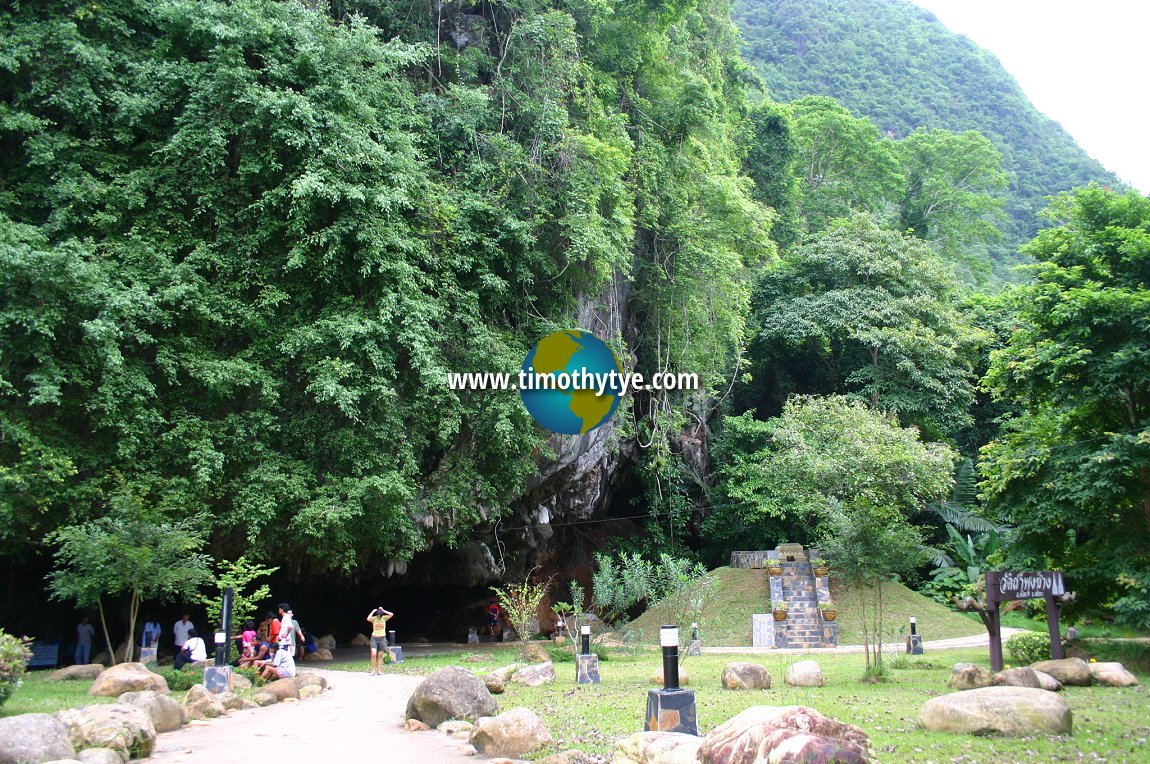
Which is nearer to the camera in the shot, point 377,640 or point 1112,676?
point 1112,676

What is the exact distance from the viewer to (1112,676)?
9406 millimetres

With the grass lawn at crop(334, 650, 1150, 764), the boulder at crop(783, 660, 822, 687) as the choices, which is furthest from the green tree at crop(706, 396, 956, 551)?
the boulder at crop(783, 660, 822, 687)

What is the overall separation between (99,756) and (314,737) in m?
2.01

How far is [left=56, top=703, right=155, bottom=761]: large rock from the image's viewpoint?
5941 millimetres

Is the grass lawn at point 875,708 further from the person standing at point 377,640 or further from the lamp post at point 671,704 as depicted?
the person standing at point 377,640

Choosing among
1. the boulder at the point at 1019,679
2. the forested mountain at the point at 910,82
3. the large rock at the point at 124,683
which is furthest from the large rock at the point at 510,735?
the forested mountain at the point at 910,82

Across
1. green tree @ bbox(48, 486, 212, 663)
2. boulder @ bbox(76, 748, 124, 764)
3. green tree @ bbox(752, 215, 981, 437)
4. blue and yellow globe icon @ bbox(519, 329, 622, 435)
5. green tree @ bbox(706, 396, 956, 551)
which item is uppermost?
green tree @ bbox(752, 215, 981, 437)

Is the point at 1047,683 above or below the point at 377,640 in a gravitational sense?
above

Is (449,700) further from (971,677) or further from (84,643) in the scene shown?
(84,643)

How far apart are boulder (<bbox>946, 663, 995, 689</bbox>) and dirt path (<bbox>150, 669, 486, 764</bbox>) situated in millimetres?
5938

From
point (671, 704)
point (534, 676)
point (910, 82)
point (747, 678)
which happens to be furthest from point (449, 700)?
point (910, 82)

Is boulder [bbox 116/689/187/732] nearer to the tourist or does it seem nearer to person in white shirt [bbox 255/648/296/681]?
person in white shirt [bbox 255/648/296/681]

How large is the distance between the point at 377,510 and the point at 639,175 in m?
11.2

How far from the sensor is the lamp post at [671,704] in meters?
6.12
